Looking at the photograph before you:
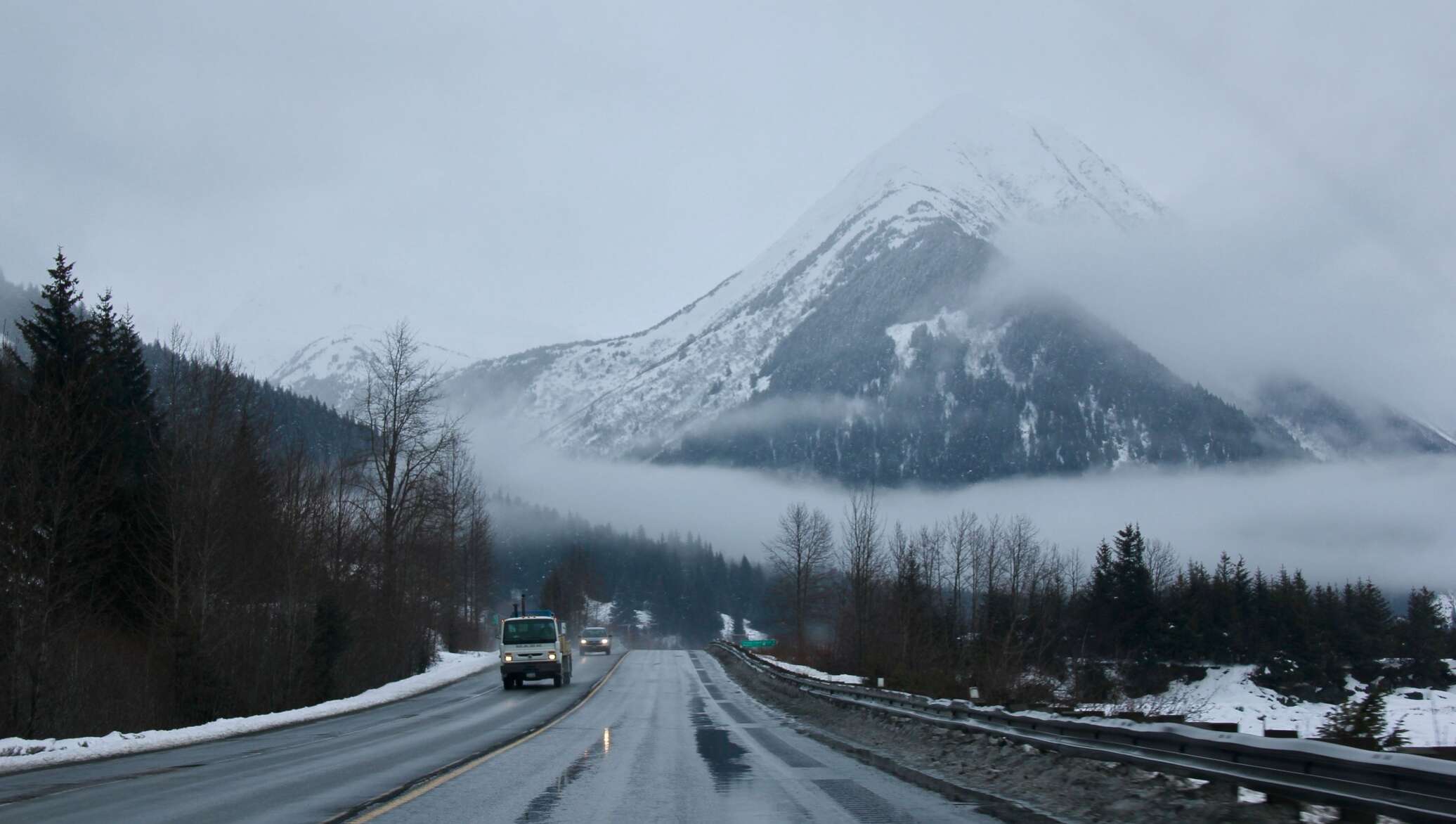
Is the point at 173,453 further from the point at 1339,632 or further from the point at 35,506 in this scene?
the point at 1339,632

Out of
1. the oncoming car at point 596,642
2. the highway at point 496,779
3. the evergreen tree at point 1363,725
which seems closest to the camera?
the evergreen tree at point 1363,725

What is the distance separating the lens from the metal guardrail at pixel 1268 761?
6.89 metres

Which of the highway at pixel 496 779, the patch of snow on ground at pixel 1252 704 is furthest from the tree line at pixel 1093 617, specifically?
the highway at pixel 496 779

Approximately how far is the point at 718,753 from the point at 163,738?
12.0 m

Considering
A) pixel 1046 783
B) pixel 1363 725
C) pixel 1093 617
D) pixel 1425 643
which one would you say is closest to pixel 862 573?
pixel 1093 617

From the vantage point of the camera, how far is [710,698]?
35312mm

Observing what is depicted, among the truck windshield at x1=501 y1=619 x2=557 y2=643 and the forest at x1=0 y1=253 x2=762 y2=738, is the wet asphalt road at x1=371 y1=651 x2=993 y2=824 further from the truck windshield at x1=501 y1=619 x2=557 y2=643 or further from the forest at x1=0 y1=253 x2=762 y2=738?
the truck windshield at x1=501 y1=619 x2=557 y2=643

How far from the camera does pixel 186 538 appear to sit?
30.7 m

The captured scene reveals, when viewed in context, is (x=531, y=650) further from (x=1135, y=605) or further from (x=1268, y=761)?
(x=1135, y=605)

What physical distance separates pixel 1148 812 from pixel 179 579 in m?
30.5

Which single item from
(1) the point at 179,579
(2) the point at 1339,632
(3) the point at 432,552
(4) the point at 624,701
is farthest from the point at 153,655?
(2) the point at 1339,632

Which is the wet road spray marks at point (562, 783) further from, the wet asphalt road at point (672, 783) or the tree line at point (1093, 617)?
the tree line at point (1093, 617)

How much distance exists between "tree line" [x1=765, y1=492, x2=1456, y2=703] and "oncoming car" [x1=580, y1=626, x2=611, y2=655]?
43.4ft

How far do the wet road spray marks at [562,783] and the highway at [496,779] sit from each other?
36mm
